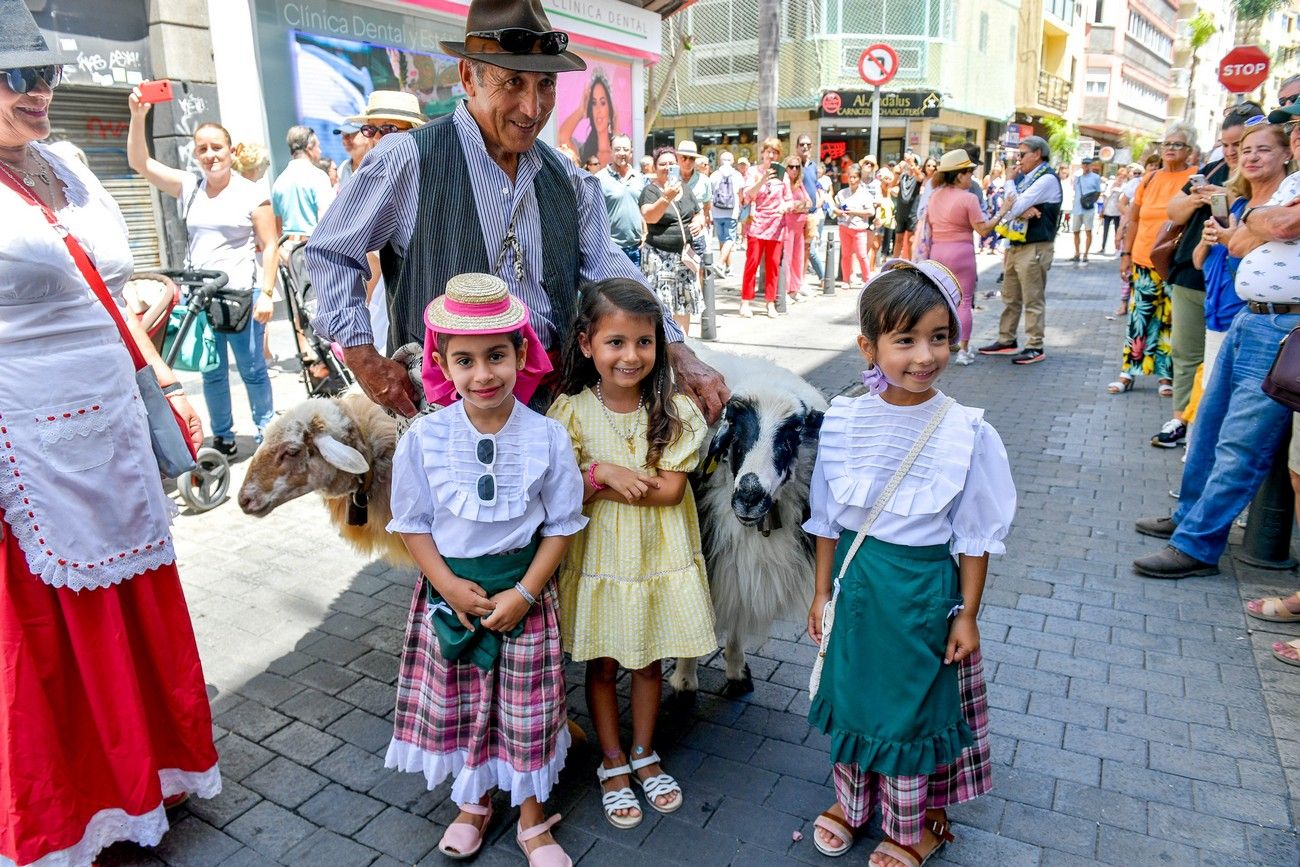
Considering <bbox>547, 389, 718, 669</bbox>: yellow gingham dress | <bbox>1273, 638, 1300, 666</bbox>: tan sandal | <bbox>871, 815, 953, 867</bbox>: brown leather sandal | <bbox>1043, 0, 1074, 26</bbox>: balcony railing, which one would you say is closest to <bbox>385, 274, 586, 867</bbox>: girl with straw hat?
<bbox>547, 389, 718, 669</bbox>: yellow gingham dress

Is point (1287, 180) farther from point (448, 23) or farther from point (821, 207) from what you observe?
point (821, 207)

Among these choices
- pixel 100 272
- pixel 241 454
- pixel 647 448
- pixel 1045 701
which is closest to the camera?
pixel 100 272

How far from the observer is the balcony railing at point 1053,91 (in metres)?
46.0

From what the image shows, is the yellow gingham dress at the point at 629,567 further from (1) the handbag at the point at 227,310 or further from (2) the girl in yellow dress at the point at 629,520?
(1) the handbag at the point at 227,310

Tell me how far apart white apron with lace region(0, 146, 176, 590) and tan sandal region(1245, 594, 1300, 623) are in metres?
4.78

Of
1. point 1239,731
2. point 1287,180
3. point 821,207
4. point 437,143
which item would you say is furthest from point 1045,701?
point 821,207

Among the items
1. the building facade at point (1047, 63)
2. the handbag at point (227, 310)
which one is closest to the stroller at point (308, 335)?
the handbag at point (227, 310)

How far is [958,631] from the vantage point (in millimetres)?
2527

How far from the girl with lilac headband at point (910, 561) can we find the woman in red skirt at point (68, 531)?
2.10m

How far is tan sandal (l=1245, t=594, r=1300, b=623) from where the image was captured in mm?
4207

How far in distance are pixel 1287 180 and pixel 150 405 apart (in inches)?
199

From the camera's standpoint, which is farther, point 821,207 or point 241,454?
point 821,207

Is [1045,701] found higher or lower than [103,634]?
lower

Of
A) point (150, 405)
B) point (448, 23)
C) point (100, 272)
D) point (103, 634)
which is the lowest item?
point (103, 634)
